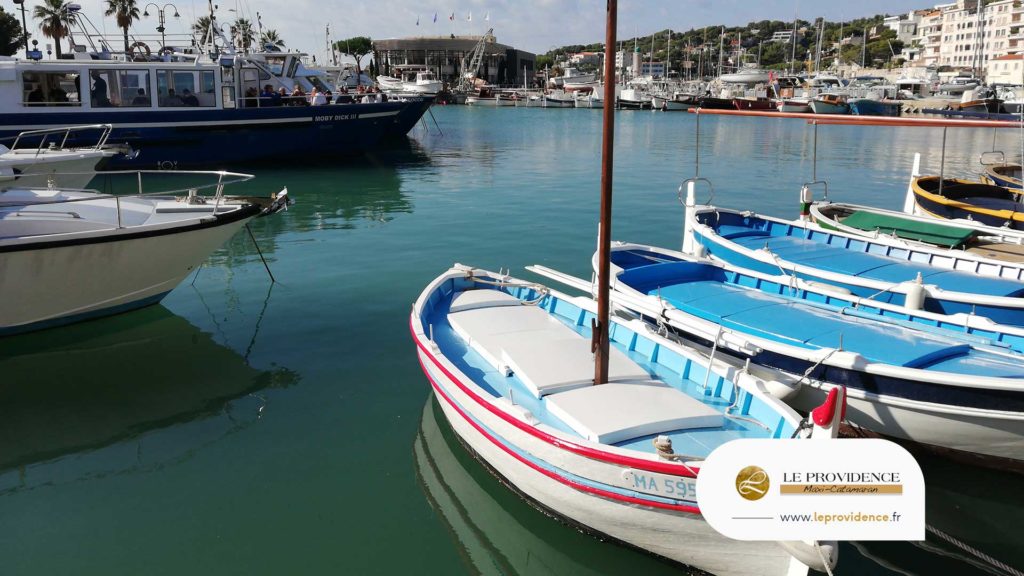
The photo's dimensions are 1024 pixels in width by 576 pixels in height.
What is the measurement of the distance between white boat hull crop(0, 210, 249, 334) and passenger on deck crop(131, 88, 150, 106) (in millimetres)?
20937

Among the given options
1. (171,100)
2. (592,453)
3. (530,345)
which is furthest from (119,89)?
(592,453)

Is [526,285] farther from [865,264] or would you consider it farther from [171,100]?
[171,100]

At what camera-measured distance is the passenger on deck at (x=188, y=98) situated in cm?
3080

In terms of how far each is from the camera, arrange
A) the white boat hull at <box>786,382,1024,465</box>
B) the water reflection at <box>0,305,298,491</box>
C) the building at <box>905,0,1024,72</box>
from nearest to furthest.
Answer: the white boat hull at <box>786,382,1024,465</box> → the water reflection at <box>0,305,298,491</box> → the building at <box>905,0,1024,72</box>

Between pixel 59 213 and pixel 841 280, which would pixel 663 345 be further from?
pixel 59 213

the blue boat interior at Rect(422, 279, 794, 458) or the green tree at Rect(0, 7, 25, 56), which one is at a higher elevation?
the green tree at Rect(0, 7, 25, 56)

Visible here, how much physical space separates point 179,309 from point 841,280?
37.6 feet

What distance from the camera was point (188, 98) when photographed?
30.8 meters

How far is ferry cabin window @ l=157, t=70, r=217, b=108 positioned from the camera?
99.2ft

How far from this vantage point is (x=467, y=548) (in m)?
6.91

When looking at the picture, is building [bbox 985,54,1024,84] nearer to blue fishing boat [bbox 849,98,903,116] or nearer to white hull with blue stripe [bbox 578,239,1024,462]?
blue fishing boat [bbox 849,98,903,116]

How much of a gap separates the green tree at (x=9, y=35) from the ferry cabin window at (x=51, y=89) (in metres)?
47.1

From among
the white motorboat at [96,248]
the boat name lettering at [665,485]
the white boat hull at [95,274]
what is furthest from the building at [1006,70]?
the boat name lettering at [665,485]

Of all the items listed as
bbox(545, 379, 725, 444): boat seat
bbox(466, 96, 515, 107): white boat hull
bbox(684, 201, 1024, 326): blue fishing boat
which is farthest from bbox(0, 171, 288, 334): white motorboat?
bbox(466, 96, 515, 107): white boat hull
